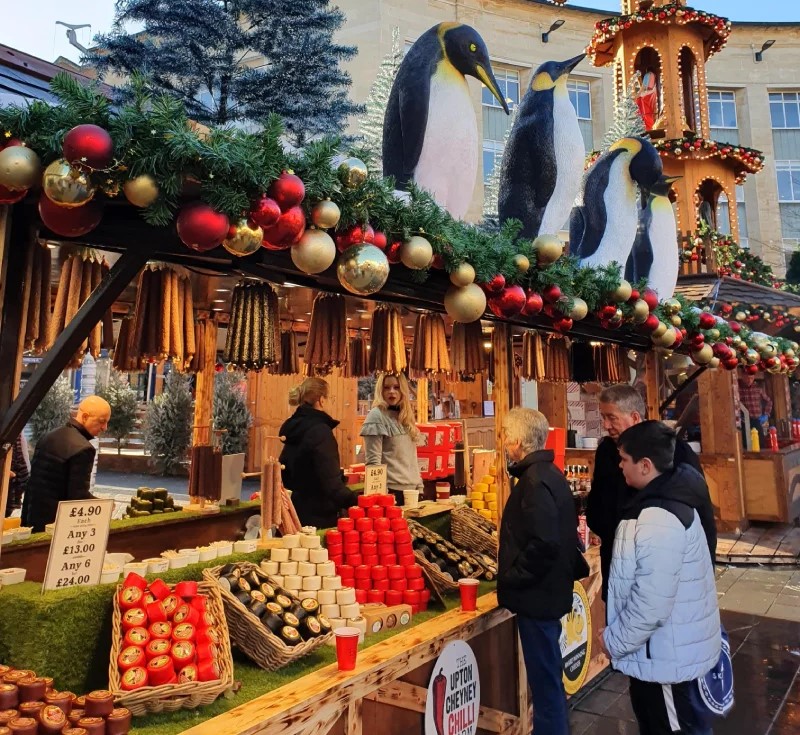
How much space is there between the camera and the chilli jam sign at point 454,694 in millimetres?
2535

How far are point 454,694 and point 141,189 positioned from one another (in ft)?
7.90

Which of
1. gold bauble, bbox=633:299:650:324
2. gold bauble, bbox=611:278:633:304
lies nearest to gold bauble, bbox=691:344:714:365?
gold bauble, bbox=633:299:650:324

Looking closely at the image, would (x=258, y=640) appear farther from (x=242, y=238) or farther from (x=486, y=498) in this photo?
(x=486, y=498)

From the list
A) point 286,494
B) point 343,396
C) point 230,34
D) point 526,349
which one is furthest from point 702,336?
point 230,34

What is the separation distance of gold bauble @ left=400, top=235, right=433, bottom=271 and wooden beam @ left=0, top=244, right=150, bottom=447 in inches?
34.2

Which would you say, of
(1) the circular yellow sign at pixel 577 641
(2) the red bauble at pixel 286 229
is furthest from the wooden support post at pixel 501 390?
(2) the red bauble at pixel 286 229

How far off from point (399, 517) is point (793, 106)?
85.8ft

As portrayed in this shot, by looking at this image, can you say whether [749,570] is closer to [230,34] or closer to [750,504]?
[750,504]

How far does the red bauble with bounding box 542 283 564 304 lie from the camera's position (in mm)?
3023

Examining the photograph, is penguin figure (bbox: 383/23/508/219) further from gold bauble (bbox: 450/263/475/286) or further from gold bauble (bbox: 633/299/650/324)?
gold bauble (bbox: 633/299/650/324)

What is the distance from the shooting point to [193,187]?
5.50 ft

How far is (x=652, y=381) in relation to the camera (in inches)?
195

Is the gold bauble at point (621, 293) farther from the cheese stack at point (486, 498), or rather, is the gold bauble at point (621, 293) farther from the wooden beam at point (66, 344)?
the wooden beam at point (66, 344)

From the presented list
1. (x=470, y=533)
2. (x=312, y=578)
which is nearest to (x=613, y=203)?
(x=470, y=533)
